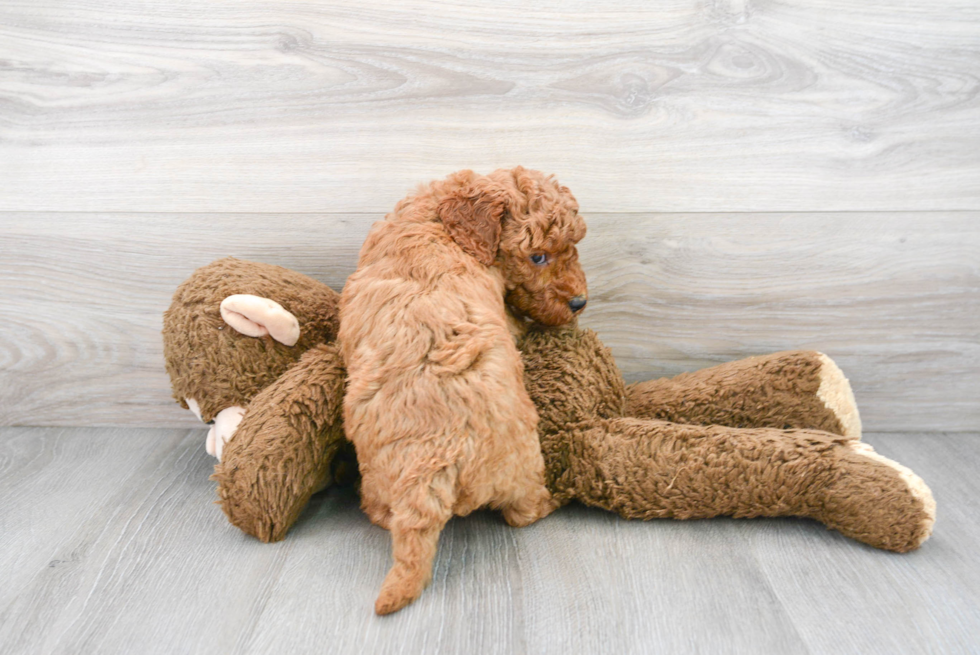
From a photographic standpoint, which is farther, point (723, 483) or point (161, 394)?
point (161, 394)

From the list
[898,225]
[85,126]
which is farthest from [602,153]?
[85,126]

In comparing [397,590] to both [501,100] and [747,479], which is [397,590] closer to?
[747,479]

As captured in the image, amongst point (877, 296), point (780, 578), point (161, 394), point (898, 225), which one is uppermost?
point (898, 225)

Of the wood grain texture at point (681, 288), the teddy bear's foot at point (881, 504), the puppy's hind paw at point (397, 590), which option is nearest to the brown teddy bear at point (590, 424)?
the teddy bear's foot at point (881, 504)

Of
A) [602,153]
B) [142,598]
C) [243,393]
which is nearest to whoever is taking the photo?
[142,598]

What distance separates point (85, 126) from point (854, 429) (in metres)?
1.36

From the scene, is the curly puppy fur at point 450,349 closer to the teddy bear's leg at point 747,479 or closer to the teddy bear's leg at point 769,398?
the teddy bear's leg at point 747,479

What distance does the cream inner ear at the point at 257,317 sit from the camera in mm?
990

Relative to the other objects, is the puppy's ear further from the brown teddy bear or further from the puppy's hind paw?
the puppy's hind paw

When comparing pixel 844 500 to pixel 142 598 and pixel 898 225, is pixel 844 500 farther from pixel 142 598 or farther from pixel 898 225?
pixel 142 598

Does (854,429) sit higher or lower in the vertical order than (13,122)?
lower

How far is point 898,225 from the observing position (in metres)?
1.16

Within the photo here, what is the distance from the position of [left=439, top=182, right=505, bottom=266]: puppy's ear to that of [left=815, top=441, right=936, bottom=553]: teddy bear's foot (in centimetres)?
56

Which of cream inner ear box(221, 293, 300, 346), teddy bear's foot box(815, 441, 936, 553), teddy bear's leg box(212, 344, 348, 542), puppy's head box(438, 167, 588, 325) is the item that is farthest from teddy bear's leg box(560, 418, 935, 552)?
cream inner ear box(221, 293, 300, 346)
